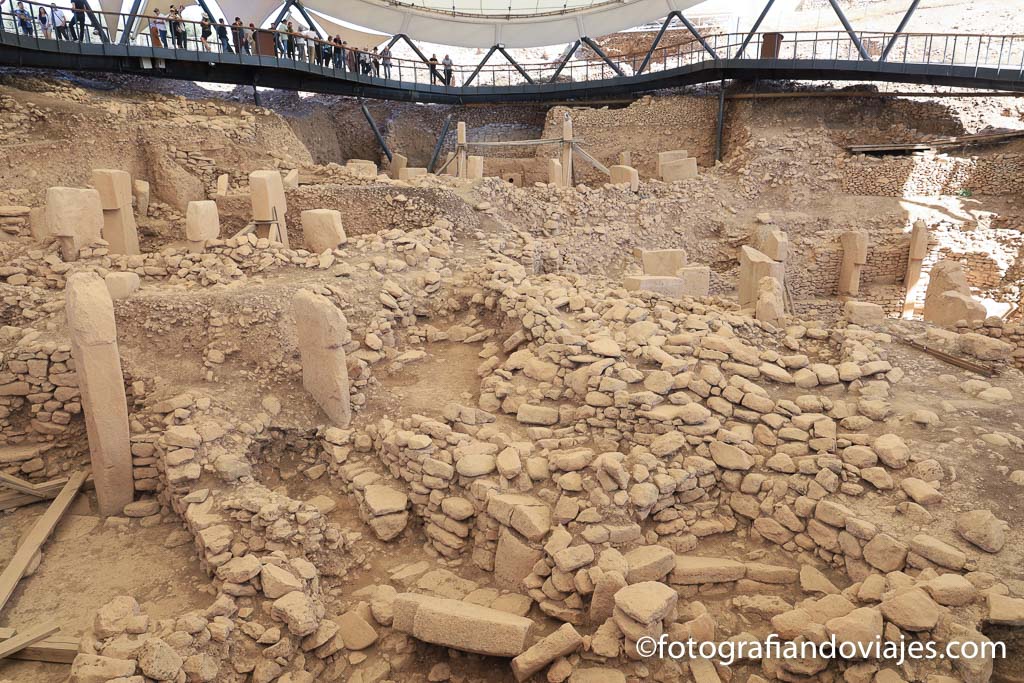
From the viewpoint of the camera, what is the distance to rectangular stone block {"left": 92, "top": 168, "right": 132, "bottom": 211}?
9.73 m

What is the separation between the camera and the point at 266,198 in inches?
412

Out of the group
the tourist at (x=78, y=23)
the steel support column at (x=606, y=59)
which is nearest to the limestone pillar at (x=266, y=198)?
the tourist at (x=78, y=23)

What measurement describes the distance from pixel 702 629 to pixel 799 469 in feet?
5.17

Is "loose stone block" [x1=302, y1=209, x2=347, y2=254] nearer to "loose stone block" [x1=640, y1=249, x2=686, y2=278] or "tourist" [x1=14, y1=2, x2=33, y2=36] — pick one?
"loose stone block" [x1=640, y1=249, x2=686, y2=278]

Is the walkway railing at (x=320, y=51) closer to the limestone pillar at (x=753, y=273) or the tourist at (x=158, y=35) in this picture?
the tourist at (x=158, y=35)

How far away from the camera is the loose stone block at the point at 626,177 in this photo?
600 inches

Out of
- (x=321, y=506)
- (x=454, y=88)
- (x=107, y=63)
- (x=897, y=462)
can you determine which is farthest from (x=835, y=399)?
(x=454, y=88)

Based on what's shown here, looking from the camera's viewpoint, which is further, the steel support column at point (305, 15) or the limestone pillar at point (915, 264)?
the steel support column at point (305, 15)

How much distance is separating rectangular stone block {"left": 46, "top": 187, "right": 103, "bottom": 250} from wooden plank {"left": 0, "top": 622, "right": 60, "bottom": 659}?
5292 millimetres

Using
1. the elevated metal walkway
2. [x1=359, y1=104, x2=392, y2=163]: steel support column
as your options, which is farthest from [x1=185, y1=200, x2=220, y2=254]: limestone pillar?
[x1=359, y1=104, x2=392, y2=163]: steel support column

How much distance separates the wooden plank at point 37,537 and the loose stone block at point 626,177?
11.7 meters

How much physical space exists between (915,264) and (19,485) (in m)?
15.3

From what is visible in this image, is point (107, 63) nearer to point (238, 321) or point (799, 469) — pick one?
point (238, 321)

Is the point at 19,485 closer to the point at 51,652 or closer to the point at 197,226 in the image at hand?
the point at 51,652
